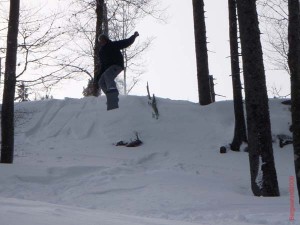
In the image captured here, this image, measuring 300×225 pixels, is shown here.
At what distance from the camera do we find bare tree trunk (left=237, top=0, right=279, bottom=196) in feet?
32.7

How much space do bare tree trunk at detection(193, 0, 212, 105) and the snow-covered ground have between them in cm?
76

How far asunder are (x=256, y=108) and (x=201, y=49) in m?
8.15

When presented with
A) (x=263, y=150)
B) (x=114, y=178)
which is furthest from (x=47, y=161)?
(x=263, y=150)

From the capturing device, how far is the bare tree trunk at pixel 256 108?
392 inches

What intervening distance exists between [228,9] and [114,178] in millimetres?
6878

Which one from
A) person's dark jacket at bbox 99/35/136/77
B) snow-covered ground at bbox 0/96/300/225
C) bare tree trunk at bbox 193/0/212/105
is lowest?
snow-covered ground at bbox 0/96/300/225

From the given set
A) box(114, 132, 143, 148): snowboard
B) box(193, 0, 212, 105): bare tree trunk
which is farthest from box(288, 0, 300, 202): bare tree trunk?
box(193, 0, 212, 105): bare tree trunk

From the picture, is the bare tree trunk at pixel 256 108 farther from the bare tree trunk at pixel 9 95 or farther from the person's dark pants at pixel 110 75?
the bare tree trunk at pixel 9 95

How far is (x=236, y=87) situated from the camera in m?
15.3

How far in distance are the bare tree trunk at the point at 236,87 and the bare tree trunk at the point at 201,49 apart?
248 centimetres

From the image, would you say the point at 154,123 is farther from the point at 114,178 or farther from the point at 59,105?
the point at 114,178

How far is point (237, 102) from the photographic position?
15.2 metres

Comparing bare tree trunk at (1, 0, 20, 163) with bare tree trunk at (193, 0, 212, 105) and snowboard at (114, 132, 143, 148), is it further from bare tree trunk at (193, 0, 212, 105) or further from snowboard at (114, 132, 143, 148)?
bare tree trunk at (193, 0, 212, 105)

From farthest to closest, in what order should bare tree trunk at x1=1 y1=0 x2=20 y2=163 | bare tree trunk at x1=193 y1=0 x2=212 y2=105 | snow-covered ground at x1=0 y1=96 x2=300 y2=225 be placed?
bare tree trunk at x1=193 y1=0 x2=212 y2=105 < bare tree trunk at x1=1 y1=0 x2=20 y2=163 < snow-covered ground at x1=0 y1=96 x2=300 y2=225
